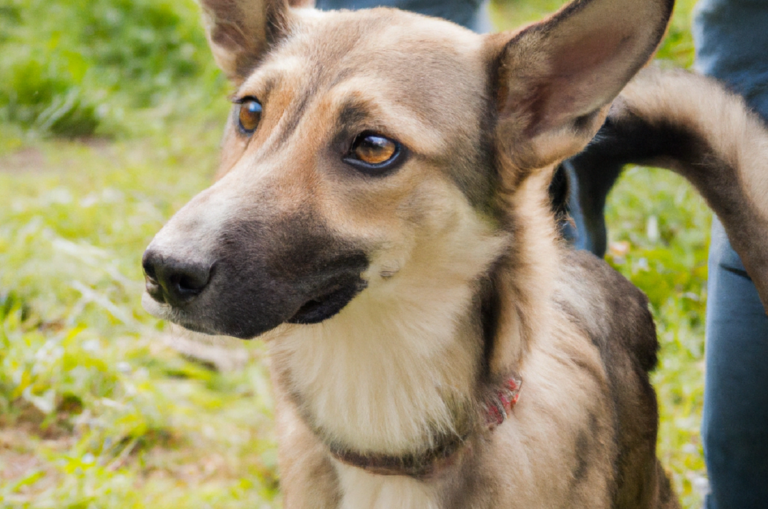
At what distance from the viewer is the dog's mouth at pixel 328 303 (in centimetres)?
205

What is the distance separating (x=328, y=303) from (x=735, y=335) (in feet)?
5.28

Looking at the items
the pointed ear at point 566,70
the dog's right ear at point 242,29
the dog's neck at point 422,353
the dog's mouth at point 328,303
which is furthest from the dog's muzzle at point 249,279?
the dog's right ear at point 242,29

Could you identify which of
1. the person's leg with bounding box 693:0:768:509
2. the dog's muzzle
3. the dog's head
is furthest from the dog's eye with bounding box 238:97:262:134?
the person's leg with bounding box 693:0:768:509

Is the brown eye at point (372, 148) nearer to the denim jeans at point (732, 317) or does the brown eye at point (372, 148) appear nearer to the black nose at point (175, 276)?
the black nose at point (175, 276)

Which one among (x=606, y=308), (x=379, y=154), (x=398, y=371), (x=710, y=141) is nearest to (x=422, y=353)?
(x=398, y=371)

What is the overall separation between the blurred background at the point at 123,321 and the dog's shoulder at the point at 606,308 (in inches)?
41.0

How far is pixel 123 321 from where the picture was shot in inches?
166

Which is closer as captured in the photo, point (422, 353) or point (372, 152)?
point (372, 152)

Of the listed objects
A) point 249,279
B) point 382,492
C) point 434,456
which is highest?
point 249,279

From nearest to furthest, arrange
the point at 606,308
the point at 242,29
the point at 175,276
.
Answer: the point at 175,276 → the point at 242,29 → the point at 606,308

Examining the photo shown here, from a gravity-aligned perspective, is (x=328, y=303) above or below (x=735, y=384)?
below

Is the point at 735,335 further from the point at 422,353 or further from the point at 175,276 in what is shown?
the point at 175,276

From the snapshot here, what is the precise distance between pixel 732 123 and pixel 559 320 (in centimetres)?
81

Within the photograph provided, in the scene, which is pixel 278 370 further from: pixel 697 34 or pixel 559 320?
pixel 697 34
